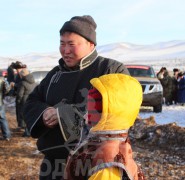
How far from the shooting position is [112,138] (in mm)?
1798

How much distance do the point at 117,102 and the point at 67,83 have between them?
734 mm

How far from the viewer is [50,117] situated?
7.63 feet

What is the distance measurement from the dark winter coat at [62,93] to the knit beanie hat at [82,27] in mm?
136

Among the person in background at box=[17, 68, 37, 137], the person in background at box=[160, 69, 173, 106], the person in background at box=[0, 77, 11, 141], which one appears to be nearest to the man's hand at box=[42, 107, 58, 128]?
the person in background at box=[0, 77, 11, 141]

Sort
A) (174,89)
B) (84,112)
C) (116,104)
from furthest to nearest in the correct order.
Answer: (174,89)
(84,112)
(116,104)

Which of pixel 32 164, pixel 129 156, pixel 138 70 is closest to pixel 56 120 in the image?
pixel 129 156

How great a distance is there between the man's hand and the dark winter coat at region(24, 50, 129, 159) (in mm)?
64

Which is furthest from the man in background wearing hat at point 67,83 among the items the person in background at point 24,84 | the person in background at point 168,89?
the person in background at point 168,89

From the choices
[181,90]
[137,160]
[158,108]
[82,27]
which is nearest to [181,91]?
[181,90]

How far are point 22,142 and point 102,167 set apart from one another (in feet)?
22.5

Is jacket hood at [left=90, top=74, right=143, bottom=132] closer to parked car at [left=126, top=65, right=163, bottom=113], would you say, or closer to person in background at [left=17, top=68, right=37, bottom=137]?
person in background at [left=17, top=68, right=37, bottom=137]

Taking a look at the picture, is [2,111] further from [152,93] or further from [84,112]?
[84,112]

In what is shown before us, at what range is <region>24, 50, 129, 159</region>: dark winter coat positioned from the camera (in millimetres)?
2400

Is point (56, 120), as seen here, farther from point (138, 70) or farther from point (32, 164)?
point (138, 70)
